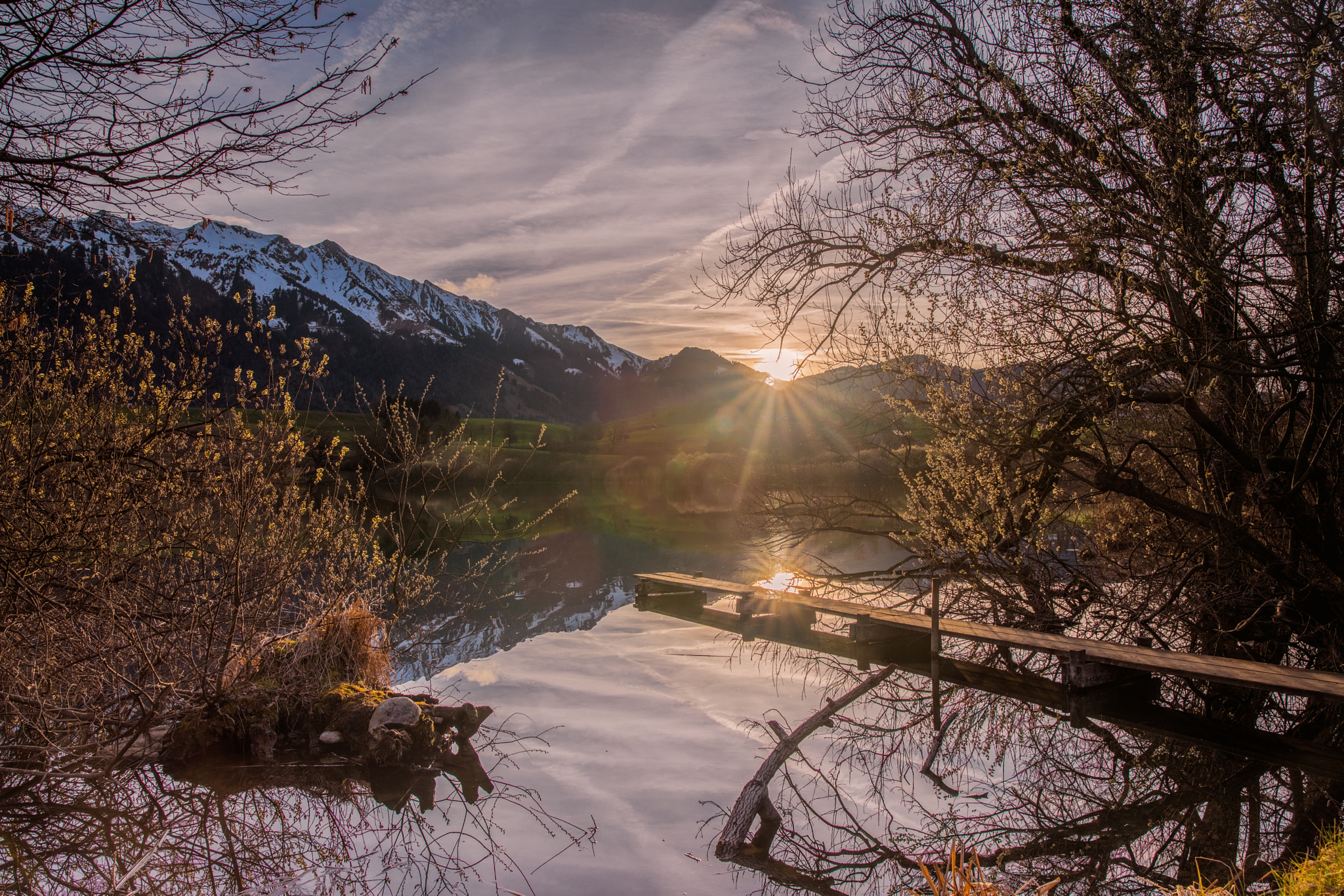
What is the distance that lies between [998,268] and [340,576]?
6.63m

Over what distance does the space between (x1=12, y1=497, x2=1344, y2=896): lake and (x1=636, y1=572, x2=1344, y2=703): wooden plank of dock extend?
734mm

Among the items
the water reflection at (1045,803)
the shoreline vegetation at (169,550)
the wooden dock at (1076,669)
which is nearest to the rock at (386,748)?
the shoreline vegetation at (169,550)

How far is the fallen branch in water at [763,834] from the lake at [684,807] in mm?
104

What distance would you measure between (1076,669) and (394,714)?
571cm

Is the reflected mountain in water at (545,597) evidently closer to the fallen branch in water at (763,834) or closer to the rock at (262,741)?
the rock at (262,741)

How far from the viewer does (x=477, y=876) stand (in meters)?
4.56

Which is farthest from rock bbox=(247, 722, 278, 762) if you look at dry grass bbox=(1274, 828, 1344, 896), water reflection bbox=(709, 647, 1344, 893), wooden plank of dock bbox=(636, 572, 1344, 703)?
dry grass bbox=(1274, 828, 1344, 896)

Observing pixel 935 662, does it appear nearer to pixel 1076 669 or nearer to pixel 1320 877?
pixel 1076 669

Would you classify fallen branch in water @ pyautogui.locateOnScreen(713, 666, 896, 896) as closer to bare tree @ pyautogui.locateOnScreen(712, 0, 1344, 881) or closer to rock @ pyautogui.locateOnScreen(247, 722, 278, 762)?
bare tree @ pyautogui.locateOnScreen(712, 0, 1344, 881)

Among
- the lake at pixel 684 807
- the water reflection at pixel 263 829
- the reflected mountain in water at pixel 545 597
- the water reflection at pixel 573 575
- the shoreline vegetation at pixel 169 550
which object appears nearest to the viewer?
the water reflection at pixel 263 829

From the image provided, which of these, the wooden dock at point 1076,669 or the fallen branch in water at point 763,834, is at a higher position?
the wooden dock at point 1076,669

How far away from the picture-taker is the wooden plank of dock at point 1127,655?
4.95 meters

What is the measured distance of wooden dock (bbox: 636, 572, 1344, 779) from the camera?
17.5ft

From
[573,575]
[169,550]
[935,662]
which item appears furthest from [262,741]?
[573,575]
